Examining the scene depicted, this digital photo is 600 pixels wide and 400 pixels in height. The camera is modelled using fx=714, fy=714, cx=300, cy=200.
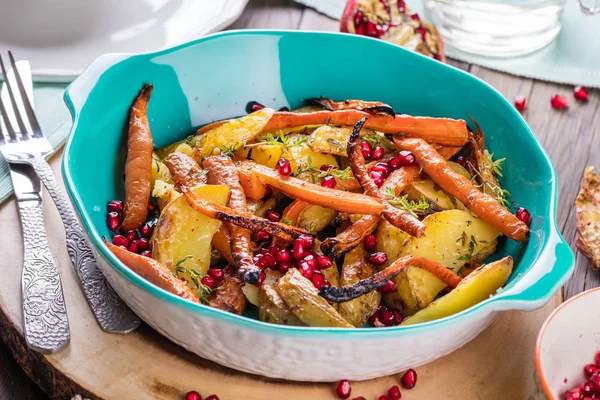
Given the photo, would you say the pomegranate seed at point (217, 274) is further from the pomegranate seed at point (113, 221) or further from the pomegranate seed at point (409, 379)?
the pomegranate seed at point (409, 379)

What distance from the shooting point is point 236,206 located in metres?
2.65

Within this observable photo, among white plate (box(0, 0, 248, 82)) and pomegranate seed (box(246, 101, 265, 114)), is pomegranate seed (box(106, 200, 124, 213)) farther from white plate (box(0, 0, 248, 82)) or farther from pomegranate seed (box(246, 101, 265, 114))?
white plate (box(0, 0, 248, 82))

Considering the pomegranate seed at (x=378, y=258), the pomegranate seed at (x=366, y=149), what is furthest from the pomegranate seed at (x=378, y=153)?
the pomegranate seed at (x=378, y=258)

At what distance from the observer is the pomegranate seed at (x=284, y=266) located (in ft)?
8.42

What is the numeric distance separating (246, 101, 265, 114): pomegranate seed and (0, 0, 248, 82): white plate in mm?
1019

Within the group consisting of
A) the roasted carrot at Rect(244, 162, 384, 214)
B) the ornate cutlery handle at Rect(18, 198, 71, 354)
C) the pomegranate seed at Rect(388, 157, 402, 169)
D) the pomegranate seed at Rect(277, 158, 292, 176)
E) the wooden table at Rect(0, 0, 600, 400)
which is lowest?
the ornate cutlery handle at Rect(18, 198, 71, 354)

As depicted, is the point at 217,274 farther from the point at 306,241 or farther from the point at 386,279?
the point at 386,279

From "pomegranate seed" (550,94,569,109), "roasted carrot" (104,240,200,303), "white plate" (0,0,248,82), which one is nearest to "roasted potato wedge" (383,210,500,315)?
"roasted carrot" (104,240,200,303)

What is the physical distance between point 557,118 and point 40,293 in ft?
9.56

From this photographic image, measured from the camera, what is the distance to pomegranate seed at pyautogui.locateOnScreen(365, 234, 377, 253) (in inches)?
107

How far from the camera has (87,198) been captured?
2756mm

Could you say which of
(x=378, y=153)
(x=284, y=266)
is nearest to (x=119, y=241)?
(x=284, y=266)

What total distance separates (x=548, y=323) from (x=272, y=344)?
3.25 feet

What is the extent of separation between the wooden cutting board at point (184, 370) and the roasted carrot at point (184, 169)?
0.58 meters
